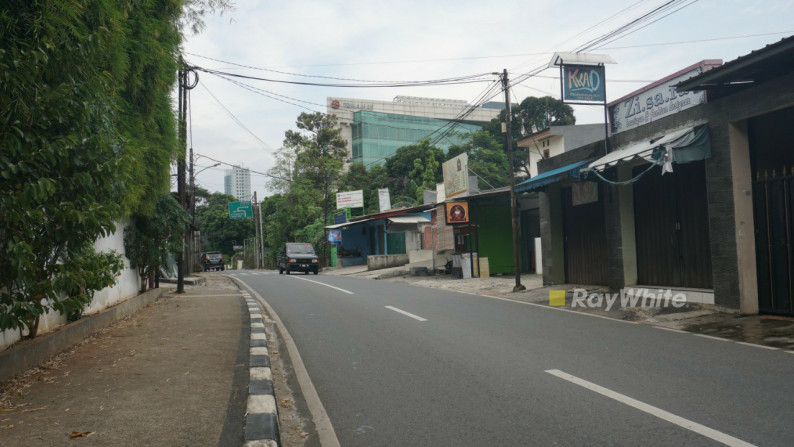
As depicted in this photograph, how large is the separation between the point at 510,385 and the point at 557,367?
3.19 feet

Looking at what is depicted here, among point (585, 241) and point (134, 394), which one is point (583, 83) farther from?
point (134, 394)

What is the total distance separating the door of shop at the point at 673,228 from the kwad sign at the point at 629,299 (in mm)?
483

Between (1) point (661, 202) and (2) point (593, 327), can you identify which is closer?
(2) point (593, 327)

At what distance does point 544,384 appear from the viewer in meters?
5.39

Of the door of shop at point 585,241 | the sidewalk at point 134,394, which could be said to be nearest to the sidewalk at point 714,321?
the door of shop at point 585,241

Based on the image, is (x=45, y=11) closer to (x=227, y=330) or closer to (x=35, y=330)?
(x=35, y=330)

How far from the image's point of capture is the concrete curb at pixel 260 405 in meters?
4.05

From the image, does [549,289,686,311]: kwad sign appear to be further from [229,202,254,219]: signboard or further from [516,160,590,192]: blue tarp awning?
[229,202,254,219]: signboard

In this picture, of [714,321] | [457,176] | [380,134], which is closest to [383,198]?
[457,176]

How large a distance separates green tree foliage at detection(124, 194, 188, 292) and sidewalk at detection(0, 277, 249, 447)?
17.2ft

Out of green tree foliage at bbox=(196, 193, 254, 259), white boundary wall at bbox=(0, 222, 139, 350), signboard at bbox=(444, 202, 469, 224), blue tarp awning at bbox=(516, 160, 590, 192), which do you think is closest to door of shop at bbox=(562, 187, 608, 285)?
blue tarp awning at bbox=(516, 160, 590, 192)

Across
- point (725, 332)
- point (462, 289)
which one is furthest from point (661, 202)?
point (462, 289)

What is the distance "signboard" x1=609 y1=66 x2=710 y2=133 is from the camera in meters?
11.7

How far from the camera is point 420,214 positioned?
113 feet
